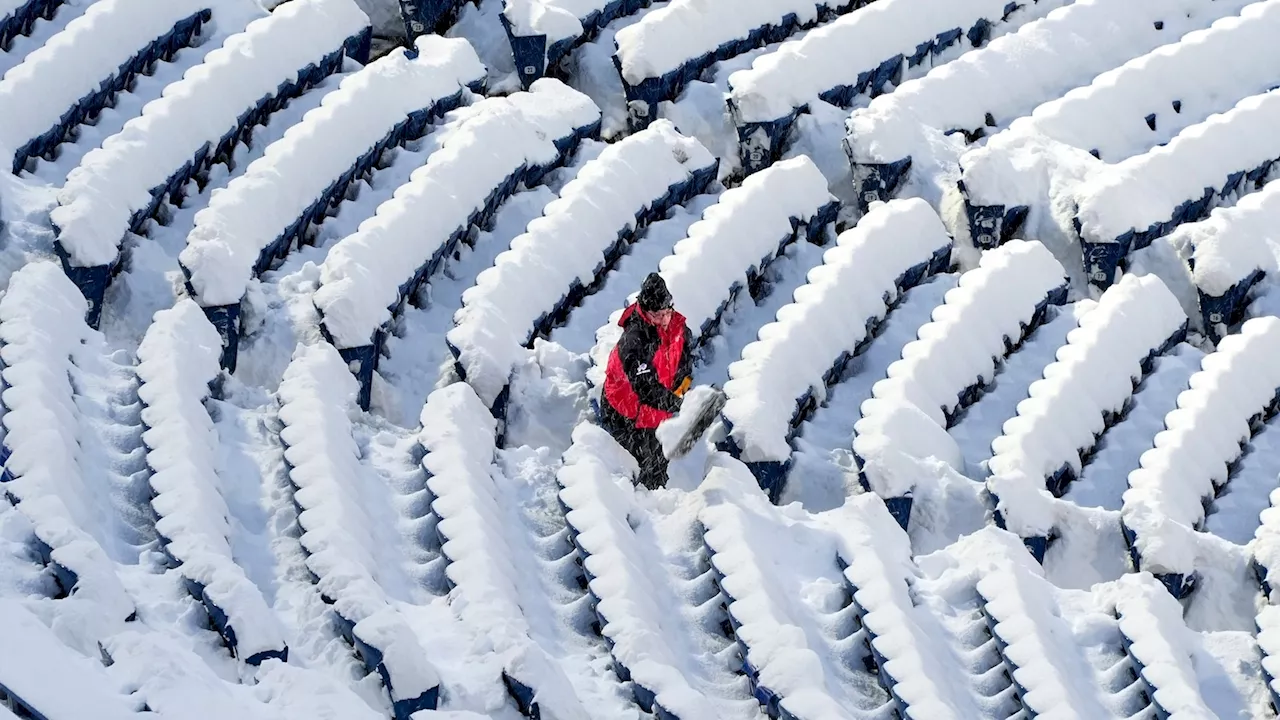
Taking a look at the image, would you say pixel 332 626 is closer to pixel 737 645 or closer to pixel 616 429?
pixel 737 645

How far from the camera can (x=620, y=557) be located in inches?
195

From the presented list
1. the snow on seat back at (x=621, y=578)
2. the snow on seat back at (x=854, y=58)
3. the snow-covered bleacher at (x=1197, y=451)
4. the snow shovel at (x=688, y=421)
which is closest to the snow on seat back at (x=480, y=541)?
the snow on seat back at (x=621, y=578)

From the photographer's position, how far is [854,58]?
811cm

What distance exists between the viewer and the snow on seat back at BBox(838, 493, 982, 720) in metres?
4.60

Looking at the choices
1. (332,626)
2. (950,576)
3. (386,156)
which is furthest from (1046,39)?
(332,626)

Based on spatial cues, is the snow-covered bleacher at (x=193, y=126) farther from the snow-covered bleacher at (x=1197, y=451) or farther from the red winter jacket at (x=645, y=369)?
the snow-covered bleacher at (x=1197, y=451)

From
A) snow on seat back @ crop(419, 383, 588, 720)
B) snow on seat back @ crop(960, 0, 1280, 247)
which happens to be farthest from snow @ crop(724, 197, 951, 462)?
snow on seat back @ crop(419, 383, 588, 720)

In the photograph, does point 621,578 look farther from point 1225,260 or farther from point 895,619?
point 1225,260

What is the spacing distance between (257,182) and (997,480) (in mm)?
2962

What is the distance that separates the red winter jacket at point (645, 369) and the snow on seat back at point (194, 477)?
1.34 meters

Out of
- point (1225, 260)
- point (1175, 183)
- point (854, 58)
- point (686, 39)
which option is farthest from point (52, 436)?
point (1175, 183)

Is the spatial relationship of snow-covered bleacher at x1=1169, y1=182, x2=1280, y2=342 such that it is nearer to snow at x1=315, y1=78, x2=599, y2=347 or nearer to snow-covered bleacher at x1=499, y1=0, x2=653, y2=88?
snow at x1=315, y1=78, x2=599, y2=347

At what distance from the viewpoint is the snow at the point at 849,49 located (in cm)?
768

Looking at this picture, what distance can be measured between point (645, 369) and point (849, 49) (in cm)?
308
